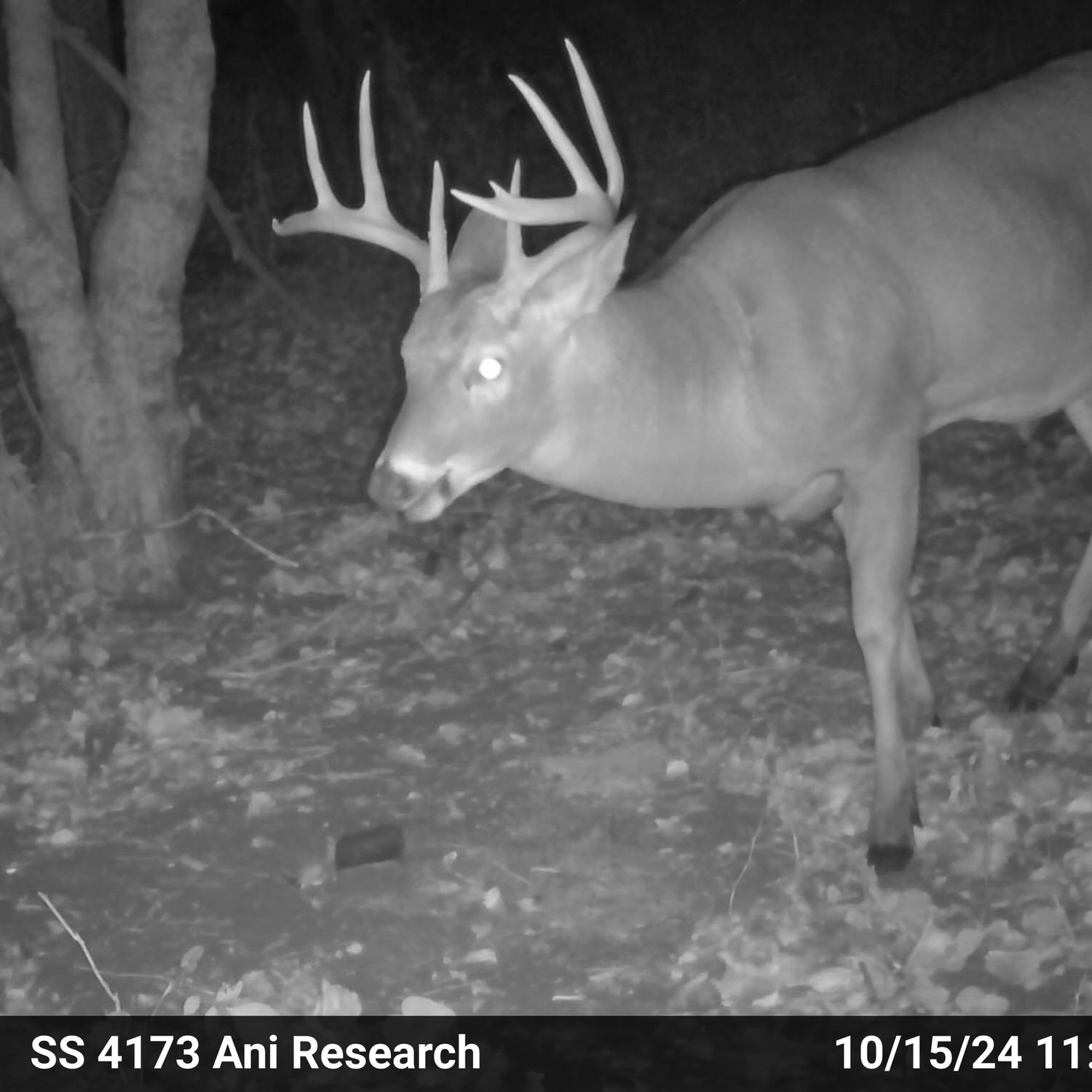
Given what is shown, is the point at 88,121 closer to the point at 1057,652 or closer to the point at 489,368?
the point at 489,368

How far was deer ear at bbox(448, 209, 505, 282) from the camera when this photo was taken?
4.23 m

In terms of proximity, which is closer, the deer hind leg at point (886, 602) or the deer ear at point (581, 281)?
the deer ear at point (581, 281)

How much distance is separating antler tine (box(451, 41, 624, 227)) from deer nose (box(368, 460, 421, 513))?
2.26 feet

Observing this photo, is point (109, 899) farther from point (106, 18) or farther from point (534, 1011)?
point (106, 18)

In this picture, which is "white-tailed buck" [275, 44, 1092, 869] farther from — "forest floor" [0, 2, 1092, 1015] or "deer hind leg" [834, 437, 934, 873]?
"forest floor" [0, 2, 1092, 1015]

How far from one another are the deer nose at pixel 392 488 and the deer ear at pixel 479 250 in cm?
59

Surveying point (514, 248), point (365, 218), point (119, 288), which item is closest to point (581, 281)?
point (514, 248)

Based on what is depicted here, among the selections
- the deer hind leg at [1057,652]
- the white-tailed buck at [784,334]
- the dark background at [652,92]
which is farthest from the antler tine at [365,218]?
the dark background at [652,92]

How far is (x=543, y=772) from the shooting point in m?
4.93

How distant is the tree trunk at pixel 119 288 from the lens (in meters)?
5.76

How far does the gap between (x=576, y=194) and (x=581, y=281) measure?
0.22m
